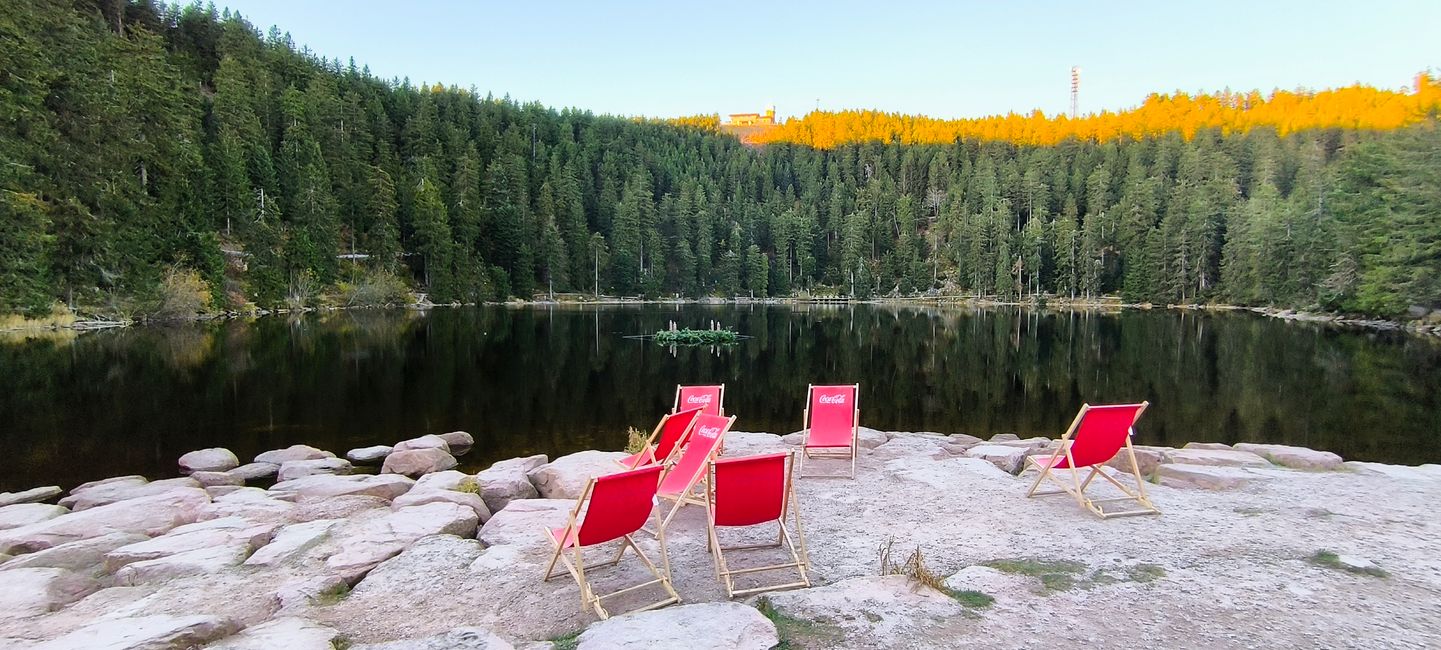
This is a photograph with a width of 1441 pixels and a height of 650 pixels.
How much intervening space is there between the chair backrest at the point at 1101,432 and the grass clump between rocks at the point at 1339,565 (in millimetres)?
1640

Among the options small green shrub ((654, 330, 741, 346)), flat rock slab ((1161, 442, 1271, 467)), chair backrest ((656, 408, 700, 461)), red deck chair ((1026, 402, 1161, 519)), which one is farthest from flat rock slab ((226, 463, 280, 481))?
small green shrub ((654, 330, 741, 346))

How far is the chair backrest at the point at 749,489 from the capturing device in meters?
4.64

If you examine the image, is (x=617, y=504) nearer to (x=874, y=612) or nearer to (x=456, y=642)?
(x=456, y=642)

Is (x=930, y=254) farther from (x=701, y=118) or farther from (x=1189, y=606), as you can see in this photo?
(x=1189, y=606)

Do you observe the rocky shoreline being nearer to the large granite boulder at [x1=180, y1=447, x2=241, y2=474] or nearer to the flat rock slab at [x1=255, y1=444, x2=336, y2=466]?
the large granite boulder at [x1=180, y1=447, x2=241, y2=474]

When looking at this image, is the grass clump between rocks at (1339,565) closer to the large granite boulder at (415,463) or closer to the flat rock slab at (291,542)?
the flat rock slab at (291,542)

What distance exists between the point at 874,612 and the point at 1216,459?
276 inches

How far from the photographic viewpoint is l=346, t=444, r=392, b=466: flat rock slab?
37.7 feet

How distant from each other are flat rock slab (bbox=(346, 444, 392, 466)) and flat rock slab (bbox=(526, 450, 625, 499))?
4.25 metres

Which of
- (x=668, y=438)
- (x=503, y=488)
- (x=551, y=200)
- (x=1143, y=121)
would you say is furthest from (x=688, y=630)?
(x=1143, y=121)

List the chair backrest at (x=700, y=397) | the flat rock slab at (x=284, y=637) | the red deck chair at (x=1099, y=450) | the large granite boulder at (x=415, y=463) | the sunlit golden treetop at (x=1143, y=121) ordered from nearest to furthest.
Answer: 1. the flat rock slab at (x=284, y=637)
2. the red deck chair at (x=1099, y=450)
3. the chair backrest at (x=700, y=397)
4. the large granite boulder at (x=415, y=463)
5. the sunlit golden treetop at (x=1143, y=121)

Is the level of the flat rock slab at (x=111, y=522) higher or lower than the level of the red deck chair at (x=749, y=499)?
lower

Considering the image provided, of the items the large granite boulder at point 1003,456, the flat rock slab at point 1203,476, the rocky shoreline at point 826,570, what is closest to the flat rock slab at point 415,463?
the rocky shoreline at point 826,570

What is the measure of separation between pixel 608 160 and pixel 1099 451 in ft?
352
